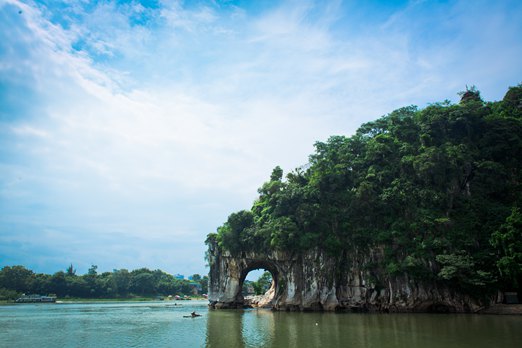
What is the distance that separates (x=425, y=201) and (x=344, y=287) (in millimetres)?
9603

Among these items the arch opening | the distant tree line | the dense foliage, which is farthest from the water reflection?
the distant tree line

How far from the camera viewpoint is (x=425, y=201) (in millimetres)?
26984

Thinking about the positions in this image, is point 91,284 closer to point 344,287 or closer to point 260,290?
point 260,290

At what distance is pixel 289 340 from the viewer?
15.0m

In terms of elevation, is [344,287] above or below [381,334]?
above

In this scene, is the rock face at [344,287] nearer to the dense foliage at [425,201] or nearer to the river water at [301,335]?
the dense foliage at [425,201]

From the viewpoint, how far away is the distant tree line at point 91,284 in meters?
56.9

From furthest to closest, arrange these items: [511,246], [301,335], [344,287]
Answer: [344,287]
[511,246]
[301,335]

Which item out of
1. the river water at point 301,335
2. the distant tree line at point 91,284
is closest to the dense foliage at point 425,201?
the river water at point 301,335

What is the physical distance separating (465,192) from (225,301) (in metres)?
26.0

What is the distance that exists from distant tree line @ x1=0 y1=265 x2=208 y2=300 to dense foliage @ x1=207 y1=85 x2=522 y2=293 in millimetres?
43723

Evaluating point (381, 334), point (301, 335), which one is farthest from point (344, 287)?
point (301, 335)

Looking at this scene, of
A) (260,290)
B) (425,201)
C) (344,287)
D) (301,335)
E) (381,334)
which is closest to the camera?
(381,334)

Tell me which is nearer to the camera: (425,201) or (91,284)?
(425,201)
